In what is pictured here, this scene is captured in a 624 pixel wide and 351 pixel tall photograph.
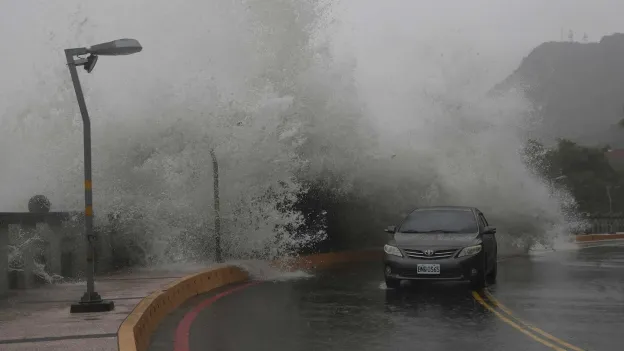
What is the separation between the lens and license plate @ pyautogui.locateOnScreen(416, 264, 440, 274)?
1496 centimetres

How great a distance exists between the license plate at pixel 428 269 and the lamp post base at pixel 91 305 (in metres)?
5.64

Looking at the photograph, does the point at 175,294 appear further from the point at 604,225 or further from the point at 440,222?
the point at 604,225

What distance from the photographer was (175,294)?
13.8 m

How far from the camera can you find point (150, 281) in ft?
50.9

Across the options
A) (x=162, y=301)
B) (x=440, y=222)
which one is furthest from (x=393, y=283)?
(x=162, y=301)

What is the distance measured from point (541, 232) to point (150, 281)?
2063cm

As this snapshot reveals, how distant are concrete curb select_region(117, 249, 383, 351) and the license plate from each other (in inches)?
154

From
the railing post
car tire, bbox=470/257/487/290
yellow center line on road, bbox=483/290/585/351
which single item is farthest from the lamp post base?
car tire, bbox=470/257/487/290

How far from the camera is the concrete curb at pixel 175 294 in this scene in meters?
9.46

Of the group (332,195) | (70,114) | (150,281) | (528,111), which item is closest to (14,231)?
(150,281)

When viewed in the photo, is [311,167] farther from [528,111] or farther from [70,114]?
[528,111]

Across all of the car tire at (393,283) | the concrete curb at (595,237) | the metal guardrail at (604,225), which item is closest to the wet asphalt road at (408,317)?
the car tire at (393,283)

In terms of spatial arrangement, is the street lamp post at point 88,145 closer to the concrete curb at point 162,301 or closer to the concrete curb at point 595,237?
the concrete curb at point 162,301

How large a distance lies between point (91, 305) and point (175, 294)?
2.44 meters
